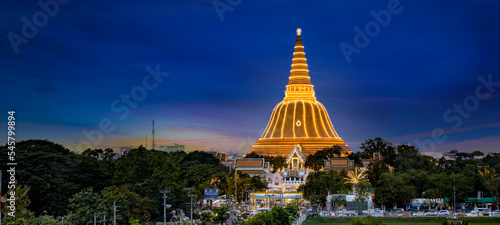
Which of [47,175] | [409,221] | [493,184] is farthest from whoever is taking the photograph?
[493,184]

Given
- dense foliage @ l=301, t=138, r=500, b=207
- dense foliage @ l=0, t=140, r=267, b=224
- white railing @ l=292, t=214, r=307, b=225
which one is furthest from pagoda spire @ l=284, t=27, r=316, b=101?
white railing @ l=292, t=214, r=307, b=225

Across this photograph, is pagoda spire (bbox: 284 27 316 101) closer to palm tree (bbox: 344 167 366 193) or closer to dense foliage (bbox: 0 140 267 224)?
palm tree (bbox: 344 167 366 193)

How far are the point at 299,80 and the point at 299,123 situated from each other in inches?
282

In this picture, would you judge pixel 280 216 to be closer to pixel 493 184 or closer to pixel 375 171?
pixel 493 184

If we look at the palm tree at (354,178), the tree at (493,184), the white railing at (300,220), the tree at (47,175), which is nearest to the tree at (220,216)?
the white railing at (300,220)

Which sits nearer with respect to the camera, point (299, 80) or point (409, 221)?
point (409, 221)

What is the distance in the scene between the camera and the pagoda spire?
98062 mm

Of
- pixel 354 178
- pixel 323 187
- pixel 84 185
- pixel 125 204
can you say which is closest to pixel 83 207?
pixel 125 204

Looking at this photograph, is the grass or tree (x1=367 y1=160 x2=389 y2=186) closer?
the grass

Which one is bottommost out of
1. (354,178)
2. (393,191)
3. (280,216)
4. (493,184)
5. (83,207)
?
(280,216)

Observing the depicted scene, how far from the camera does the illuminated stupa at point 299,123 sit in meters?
93.5

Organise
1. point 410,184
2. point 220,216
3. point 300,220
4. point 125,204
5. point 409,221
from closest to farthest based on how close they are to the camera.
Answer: point 125,204 < point 220,216 < point 300,220 < point 409,221 < point 410,184

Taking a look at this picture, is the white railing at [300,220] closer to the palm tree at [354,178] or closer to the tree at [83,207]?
the palm tree at [354,178]

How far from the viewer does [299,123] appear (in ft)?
313
